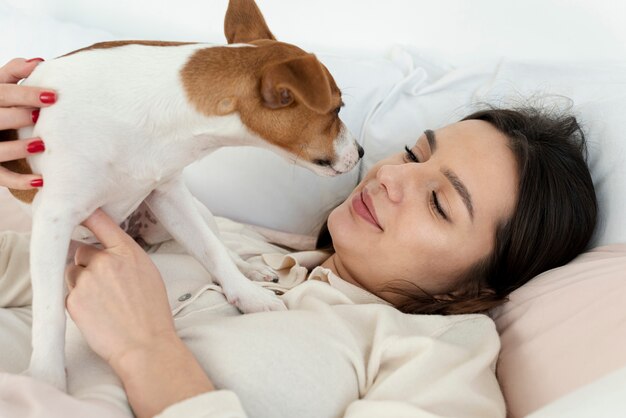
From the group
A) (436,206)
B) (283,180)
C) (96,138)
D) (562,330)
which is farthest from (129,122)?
(562,330)

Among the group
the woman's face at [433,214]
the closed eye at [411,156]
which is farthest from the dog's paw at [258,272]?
the closed eye at [411,156]

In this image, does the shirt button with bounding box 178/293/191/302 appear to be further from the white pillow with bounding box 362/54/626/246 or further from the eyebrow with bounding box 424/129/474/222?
the white pillow with bounding box 362/54/626/246

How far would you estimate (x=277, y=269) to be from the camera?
172 centimetres

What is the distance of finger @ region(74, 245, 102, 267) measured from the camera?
4.20ft

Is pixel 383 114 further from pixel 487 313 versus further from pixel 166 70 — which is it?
Answer: pixel 166 70

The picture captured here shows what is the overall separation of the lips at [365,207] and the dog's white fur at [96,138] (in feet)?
1.09

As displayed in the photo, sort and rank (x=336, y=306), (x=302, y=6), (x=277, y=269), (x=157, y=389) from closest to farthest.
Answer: (x=157, y=389) → (x=336, y=306) → (x=277, y=269) → (x=302, y=6)

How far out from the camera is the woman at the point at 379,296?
1.10 metres

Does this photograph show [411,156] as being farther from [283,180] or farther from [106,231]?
[106,231]

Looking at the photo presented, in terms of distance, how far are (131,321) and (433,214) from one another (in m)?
0.68

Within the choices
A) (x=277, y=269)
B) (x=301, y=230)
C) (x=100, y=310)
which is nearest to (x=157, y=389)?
(x=100, y=310)

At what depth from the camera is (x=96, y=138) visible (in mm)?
1227

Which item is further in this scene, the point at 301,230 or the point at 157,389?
the point at 301,230

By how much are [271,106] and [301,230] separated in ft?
2.87
